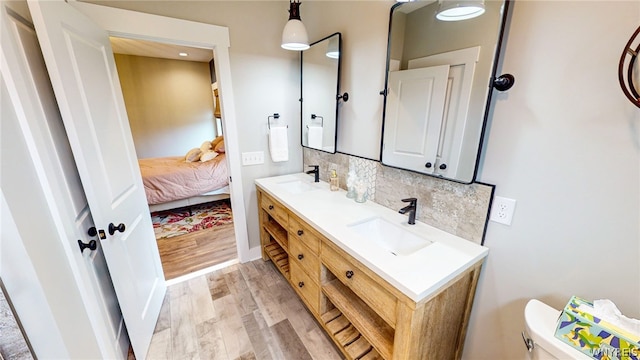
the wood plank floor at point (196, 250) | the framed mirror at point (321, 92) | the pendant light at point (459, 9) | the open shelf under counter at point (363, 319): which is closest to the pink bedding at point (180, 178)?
the wood plank floor at point (196, 250)

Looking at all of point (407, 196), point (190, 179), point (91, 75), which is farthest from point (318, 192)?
point (190, 179)

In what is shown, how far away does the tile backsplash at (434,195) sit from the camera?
3.64ft

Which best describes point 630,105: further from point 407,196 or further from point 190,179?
point 190,179

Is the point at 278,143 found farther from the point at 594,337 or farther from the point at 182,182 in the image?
the point at 594,337

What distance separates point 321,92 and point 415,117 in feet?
3.10

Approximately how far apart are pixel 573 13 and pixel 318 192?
153 centimetres

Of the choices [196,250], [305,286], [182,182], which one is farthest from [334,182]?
[182,182]

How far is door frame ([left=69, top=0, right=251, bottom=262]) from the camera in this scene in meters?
1.46

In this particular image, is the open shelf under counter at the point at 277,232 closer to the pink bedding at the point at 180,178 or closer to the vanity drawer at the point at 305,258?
the vanity drawer at the point at 305,258

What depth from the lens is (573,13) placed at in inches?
30.8

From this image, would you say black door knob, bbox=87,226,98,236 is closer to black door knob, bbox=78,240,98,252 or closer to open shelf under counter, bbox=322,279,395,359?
black door knob, bbox=78,240,98,252

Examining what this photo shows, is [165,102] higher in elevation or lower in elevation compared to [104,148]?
higher

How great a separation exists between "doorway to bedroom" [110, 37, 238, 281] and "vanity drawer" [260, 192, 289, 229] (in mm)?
802

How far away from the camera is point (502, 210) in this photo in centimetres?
103
